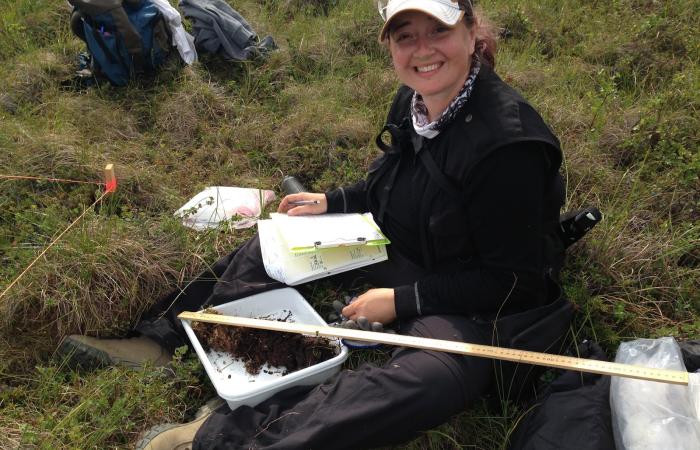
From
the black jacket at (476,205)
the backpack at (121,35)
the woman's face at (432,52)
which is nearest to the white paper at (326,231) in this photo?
the black jacket at (476,205)

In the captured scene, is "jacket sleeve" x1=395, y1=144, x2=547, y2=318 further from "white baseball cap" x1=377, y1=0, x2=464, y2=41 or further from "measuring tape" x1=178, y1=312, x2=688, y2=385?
"white baseball cap" x1=377, y1=0, x2=464, y2=41

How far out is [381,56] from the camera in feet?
14.5

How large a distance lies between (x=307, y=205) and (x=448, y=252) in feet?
2.84

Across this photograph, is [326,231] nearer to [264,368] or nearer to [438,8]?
[264,368]

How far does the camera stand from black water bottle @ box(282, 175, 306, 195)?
318cm

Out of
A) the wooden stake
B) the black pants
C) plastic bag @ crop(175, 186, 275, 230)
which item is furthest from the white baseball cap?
the wooden stake

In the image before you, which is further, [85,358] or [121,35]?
[121,35]

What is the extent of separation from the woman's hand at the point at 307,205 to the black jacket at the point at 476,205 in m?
0.46

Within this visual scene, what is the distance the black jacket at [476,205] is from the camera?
5.68 feet

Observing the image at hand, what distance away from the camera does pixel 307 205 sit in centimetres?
262

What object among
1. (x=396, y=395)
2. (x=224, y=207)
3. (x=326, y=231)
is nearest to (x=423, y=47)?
(x=326, y=231)

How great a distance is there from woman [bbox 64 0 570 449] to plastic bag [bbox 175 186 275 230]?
111cm

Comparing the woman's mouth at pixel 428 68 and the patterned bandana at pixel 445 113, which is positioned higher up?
the woman's mouth at pixel 428 68

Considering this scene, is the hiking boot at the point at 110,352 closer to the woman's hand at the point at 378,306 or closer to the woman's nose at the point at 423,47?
the woman's hand at the point at 378,306
